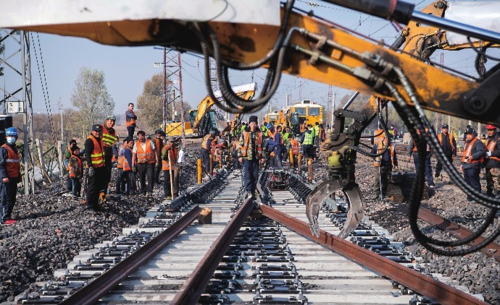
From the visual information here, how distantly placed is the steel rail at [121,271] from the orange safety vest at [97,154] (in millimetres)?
3690

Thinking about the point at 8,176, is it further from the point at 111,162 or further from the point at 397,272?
the point at 397,272

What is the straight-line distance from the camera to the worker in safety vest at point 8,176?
1106 centimetres

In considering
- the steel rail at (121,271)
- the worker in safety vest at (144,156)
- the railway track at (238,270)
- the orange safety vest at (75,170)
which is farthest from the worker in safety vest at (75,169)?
the steel rail at (121,271)

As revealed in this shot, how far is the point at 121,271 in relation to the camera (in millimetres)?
6102

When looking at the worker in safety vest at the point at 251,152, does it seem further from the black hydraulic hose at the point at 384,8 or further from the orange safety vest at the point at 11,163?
the black hydraulic hose at the point at 384,8

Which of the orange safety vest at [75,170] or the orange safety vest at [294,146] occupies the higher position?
the orange safety vest at [294,146]

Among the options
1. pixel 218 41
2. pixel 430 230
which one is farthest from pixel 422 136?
pixel 430 230

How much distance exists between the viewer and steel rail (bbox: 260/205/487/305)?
5055 mm

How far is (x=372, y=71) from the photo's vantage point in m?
3.40

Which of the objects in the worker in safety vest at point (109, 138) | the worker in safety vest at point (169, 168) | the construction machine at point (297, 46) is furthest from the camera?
the worker in safety vest at point (169, 168)

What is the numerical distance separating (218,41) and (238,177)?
57.9 ft

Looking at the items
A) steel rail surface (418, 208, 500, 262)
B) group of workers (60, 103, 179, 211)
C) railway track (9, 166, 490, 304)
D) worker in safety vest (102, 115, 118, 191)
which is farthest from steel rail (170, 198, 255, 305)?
worker in safety vest (102, 115, 118, 191)

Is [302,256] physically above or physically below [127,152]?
below

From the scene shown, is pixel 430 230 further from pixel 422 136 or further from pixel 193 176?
pixel 193 176
